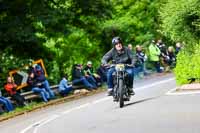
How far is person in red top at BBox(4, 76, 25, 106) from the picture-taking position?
79.1 feet

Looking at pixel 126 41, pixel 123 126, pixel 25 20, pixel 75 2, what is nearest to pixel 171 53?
pixel 126 41

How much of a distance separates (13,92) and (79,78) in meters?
5.53

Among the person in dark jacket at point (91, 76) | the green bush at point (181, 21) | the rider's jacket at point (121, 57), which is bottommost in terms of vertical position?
the person in dark jacket at point (91, 76)

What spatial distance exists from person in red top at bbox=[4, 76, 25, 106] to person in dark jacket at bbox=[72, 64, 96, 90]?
16.3ft

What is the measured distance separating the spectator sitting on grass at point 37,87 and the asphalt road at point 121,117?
8.62 feet

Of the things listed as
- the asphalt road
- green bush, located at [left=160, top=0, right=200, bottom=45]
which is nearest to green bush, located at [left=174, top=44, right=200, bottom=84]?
green bush, located at [left=160, top=0, right=200, bottom=45]

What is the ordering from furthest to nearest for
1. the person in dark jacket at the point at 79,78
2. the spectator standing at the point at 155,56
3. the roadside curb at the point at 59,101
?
1. the spectator standing at the point at 155,56
2. the person in dark jacket at the point at 79,78
3. the roadside curb at the point at 59,101

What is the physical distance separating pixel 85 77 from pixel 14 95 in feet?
18.6

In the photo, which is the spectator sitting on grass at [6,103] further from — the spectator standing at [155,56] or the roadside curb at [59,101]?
the spectator standing at [155,56]

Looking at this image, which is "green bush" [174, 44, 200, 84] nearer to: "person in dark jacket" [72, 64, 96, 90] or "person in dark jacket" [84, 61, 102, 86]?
A: "person in dark jacket" [72, 64, 96, 90]

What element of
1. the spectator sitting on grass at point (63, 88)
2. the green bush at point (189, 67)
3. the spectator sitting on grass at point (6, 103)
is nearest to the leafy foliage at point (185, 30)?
the green bush at point (189, 67)

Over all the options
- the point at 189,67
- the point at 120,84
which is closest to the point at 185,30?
the point at 189,67

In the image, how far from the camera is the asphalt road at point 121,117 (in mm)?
14539

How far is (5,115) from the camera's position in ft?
74.0
